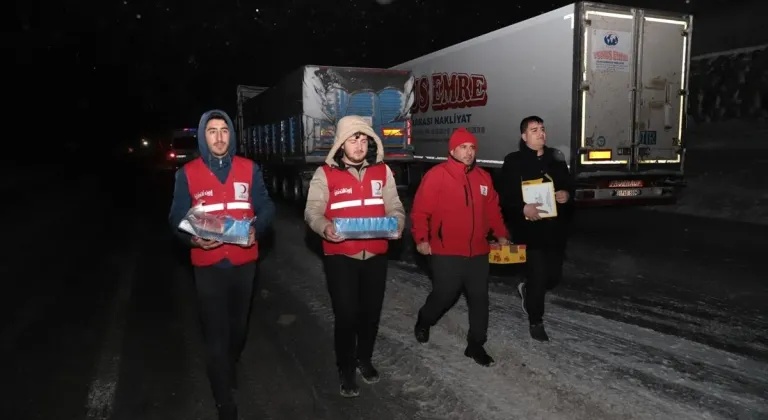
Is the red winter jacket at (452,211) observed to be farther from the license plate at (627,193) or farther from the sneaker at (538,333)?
the license plate at (627,193)

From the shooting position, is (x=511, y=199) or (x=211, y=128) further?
(x=511, y=199)

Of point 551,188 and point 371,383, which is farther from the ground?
point 551,188

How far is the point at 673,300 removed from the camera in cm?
657

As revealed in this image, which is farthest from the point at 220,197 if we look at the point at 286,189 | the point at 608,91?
the point at 286,189

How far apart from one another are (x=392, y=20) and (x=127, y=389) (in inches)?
1349

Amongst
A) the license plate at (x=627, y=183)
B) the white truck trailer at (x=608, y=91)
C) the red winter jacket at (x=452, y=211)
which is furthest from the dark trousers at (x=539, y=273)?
the license plate at (x=627, y=183)

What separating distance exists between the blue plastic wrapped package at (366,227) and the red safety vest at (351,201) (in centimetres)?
11

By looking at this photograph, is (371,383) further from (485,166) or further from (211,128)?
(485,166)

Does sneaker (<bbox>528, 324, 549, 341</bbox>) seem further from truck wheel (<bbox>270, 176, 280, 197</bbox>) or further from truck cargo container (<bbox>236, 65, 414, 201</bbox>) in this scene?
truck wheel (<bbox>270, 176, 280, 197</bbox>)

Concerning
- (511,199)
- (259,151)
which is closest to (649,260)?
(511,199)

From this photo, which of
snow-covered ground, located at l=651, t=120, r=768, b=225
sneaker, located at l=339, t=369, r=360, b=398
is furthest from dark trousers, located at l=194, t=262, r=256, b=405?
snow-covered ground, located at l=651, t=120, r=768, b=225

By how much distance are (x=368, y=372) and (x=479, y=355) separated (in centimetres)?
92

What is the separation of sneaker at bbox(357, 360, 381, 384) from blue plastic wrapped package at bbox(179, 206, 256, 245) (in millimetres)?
1496

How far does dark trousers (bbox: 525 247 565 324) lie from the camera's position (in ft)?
16.5
